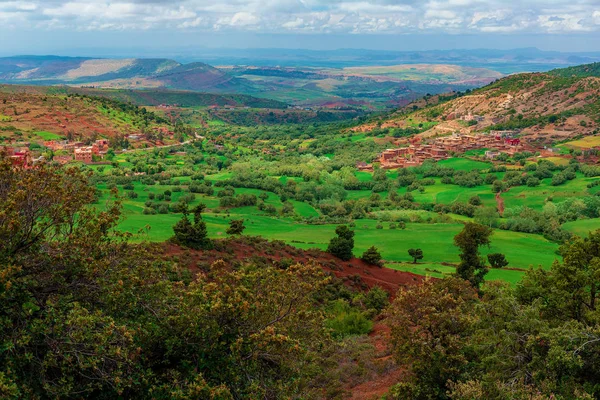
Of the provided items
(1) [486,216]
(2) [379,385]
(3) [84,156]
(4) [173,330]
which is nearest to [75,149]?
(3) [84,156]

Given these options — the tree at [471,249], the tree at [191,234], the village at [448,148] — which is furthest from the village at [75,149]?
the tree at [471,249]

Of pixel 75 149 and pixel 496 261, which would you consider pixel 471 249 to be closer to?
pixel 496 261

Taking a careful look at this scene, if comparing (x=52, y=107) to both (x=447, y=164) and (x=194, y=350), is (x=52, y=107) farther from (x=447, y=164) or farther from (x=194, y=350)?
(x=194, y=350)

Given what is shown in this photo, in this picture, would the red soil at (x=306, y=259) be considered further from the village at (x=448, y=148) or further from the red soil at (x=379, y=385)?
the village at (x=448, y=148)

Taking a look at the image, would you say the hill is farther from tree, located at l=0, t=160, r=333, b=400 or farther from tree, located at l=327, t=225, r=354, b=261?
tree, located at l=0, t=160, r=333, b=400

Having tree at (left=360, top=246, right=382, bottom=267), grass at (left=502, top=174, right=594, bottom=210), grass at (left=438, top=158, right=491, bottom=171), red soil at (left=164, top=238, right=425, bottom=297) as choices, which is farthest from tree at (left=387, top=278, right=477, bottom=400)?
grass at (left=438, top=158, right=491, bottom=171)

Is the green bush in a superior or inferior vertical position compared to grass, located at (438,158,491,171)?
inferior

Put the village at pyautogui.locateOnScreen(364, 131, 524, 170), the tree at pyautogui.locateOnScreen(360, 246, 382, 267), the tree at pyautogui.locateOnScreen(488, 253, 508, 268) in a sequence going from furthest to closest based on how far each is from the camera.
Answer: the village at pyautogui.locateOnScreen(364, 131, 524, 170)
the tree at pyautogui.locateOnScreen(488, 253, 508, 268)
the tree at pyautogui.locateOnScreen(360, 246, 382, 267)
